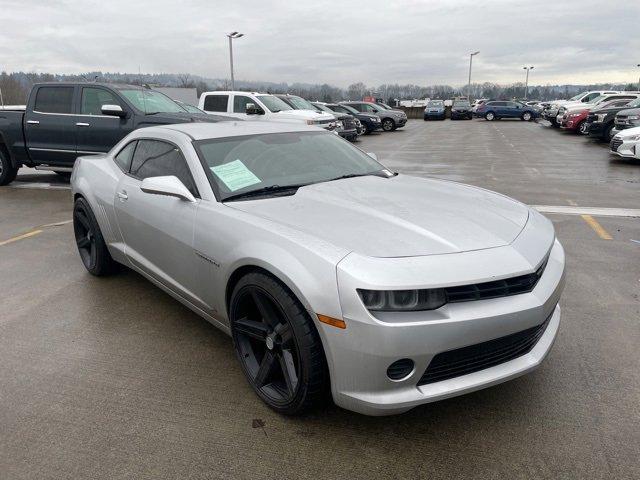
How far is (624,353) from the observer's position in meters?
3.13

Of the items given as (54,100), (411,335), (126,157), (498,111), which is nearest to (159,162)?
(126,157)

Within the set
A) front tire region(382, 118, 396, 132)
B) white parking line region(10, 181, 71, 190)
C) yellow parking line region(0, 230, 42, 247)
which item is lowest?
yellow parking line region(0, 230, 42, 247)

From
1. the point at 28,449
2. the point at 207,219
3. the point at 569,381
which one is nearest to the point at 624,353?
the point at 569,381

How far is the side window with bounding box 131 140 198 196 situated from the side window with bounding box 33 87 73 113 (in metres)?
5.92

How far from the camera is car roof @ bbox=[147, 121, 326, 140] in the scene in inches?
141

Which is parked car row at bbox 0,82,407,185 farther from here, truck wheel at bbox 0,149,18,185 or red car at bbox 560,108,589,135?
red car at bbox 560,108,589,135

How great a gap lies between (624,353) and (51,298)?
4.31m

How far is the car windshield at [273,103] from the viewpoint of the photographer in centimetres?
1448

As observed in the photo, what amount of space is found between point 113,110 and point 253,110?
5651 mm

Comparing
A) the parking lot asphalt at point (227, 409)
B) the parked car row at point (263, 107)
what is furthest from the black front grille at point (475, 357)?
the parked car row at point (263, 107)

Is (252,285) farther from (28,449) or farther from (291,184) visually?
(28,449)

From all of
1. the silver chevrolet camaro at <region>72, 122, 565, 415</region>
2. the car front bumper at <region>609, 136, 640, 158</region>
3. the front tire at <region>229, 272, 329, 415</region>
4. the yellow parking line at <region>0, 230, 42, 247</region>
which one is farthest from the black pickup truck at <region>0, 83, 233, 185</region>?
the car front bumper at <region>609, 136, 640, 158</region>

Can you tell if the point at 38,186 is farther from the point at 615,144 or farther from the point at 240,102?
the point at 615,144

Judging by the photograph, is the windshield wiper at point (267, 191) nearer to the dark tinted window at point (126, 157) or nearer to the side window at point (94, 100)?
the dark tinted window at point (126, 157)
